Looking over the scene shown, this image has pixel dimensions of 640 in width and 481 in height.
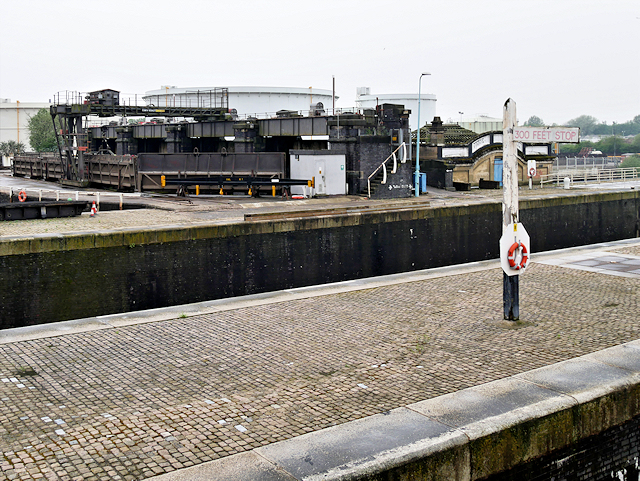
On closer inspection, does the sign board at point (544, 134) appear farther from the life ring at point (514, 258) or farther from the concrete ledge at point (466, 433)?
the concrete ledge at point (466, 433)

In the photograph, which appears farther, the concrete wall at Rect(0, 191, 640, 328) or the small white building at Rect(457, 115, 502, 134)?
the small white building at Rect(457, 115, 502, 134)

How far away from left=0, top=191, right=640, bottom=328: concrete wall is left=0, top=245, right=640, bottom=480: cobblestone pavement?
581 cm

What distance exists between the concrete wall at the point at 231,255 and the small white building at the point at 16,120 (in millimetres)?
93060

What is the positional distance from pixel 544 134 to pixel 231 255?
10637 mm

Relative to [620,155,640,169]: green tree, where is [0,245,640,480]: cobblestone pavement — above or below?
below

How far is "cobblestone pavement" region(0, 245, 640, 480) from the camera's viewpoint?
6551mm

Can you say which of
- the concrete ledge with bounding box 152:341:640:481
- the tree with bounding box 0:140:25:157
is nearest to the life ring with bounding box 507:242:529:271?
the concrete ledge with bounding box 152:341:640:481

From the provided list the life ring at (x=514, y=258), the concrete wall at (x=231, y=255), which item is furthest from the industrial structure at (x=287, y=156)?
the life ring at (x=514, y=258)

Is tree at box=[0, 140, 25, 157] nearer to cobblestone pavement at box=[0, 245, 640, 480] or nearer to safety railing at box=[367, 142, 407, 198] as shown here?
safety railing at box=[367, 142, 407, 198]

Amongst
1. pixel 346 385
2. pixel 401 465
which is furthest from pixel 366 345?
pixel 401 465

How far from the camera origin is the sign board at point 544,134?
10.8 m

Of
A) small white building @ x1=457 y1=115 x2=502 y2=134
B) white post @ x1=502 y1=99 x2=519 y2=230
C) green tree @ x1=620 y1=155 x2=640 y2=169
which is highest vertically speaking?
small white building @ x1=457 y1=115 x2=502 y2=134

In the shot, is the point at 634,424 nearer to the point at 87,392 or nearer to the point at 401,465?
the point at 401,465

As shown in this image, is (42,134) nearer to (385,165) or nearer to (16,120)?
(16,120)
